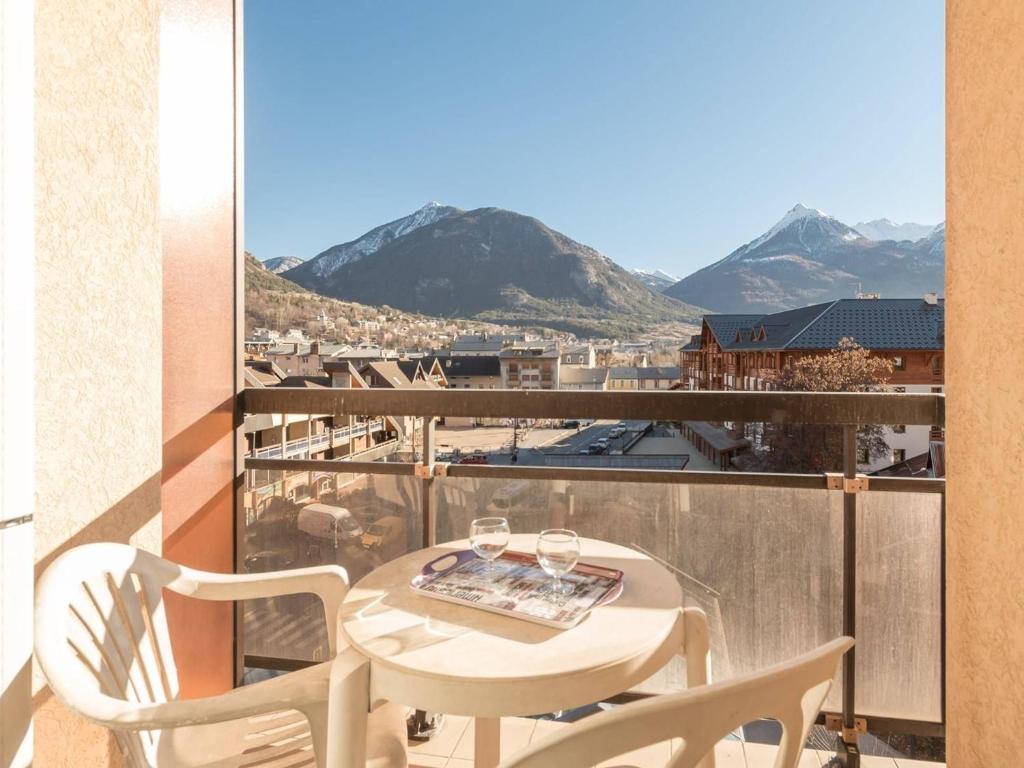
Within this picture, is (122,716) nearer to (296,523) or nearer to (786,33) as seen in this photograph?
(296,523)

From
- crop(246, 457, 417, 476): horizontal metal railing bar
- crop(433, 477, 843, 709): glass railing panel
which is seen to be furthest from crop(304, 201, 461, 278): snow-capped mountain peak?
crop(433, 477, 843, 709): glass railing panel

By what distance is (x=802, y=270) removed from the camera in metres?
3.75

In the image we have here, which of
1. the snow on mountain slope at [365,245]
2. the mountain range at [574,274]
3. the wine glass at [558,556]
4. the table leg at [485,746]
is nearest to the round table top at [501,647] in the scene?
the wine glass at [558,556]

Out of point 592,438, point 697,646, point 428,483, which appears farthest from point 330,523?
point 697,646

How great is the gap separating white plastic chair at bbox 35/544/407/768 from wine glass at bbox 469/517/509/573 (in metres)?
0.37

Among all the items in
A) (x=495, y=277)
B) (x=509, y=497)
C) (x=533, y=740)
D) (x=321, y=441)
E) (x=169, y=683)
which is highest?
(x=495, y=277)

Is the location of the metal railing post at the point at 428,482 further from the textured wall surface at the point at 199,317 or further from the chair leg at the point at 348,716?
the chair leg at the point at 348,716

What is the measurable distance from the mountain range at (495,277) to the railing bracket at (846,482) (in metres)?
1.57

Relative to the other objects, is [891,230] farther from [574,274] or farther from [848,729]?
[848,729]

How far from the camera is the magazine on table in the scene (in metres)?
1.10

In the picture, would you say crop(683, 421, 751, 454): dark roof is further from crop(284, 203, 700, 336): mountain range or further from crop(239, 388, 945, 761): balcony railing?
crop(284, 203, 700, 336): mountain range

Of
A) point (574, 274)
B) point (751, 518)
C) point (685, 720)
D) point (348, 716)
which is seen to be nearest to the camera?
point (685, 720)

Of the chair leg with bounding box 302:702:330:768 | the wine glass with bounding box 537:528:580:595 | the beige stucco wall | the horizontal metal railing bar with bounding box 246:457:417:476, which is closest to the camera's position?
the chair leg with bounding box 302:702:330:768

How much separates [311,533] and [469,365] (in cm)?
92
